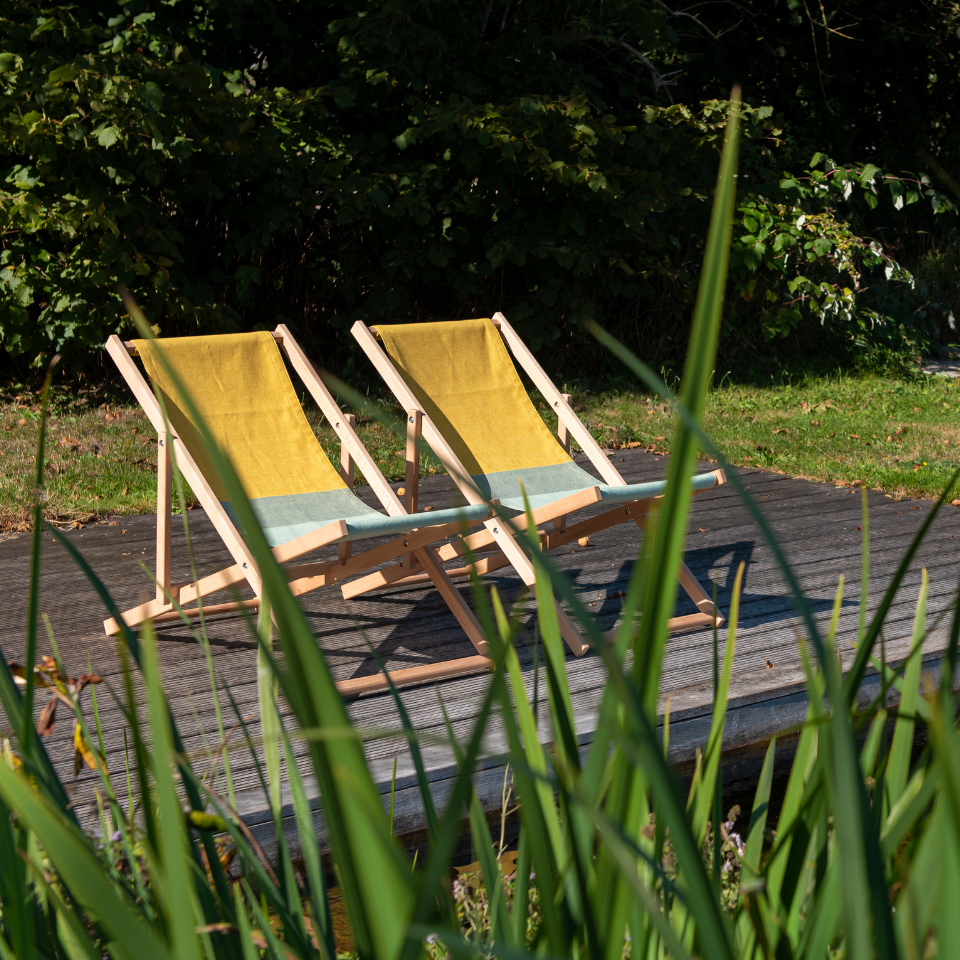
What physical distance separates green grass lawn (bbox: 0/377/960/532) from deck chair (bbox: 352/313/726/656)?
604 millimetres

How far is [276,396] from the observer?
145 inches

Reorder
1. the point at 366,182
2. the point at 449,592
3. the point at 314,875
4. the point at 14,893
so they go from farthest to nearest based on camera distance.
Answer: the point at 366,182
the point at 449,592
the point at 314,875
the point at 14,893

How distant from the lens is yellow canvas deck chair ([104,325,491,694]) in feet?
9.22

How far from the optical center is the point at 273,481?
11.3 ft

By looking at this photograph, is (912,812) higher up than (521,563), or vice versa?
(912,812)

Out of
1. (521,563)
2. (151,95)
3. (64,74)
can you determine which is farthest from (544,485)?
(64,74)

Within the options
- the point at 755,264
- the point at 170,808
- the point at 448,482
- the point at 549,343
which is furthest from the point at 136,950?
the point at 755,264

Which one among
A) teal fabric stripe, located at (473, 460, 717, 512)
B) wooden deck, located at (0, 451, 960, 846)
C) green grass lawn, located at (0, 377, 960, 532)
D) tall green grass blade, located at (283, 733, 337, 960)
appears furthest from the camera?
green grass lawn, located at (0, 377, 960, 532)

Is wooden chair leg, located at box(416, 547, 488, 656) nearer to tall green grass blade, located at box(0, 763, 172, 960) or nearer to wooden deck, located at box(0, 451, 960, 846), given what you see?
wooden deck, located at box(0, 451, 960, 846)

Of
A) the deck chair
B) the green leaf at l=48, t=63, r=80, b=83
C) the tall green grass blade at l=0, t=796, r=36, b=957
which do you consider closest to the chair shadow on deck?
the deck chair

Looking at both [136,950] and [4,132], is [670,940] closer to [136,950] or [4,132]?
[136,950]

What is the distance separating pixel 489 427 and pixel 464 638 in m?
0.93

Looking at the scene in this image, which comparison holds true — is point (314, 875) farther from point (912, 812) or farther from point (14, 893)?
point (912, 812)

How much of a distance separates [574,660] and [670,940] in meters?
2.69
